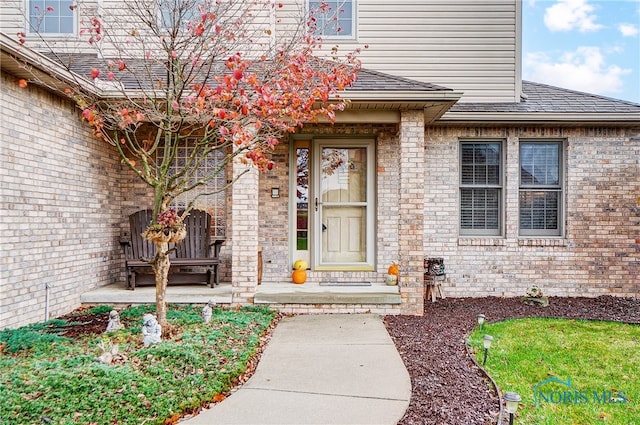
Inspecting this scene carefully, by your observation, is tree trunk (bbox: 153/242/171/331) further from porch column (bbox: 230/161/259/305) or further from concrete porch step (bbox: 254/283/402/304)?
concrete porch step (bbox: 254/283/402/304)

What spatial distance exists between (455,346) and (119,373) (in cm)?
308

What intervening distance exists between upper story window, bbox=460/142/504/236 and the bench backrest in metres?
4.19

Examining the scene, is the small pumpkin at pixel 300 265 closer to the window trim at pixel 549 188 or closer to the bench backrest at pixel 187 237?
the bench backrest at pixel 187 237

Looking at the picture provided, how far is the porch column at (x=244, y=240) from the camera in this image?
5.81 metres

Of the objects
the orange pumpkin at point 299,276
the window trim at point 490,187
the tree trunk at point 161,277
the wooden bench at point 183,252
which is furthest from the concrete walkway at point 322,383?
the window trim at point 490,187

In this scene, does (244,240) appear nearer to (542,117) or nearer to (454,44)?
(542,117)

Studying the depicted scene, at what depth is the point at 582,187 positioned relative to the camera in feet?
23.8

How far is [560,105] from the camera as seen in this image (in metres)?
7.29

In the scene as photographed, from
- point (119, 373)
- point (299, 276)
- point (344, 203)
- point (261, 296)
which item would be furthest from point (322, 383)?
point (344, 203)

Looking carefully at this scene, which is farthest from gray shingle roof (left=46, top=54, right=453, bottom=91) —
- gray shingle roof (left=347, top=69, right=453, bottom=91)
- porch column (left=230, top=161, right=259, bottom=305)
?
porch column (left=230, top=161, right=259, bottom=305)

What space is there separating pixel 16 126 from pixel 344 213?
178 inches

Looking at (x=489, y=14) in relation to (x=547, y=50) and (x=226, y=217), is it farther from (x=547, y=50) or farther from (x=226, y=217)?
(x=547, y=50)

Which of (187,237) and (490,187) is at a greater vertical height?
(490,187)

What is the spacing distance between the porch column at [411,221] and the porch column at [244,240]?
1.97m
